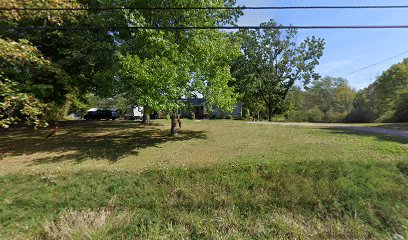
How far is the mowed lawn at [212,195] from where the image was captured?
15.5 ft

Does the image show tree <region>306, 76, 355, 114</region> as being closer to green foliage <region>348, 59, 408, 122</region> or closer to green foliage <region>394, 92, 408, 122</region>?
green foliage <region>348, 59, 408, 122</region>

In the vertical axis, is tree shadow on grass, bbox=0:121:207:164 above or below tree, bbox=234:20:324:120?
below

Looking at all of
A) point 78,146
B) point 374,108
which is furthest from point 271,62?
point 78,146

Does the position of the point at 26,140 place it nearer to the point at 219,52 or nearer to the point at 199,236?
the point at 219,52

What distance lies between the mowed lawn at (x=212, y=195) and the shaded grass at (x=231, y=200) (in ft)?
0.08

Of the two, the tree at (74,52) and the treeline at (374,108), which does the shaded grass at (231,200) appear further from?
the treeline at (374,108)

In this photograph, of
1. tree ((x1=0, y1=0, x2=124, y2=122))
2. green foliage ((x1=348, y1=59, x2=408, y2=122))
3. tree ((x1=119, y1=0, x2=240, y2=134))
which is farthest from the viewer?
green foliage ((x1=348, y1=59, x2=408, y2=122))

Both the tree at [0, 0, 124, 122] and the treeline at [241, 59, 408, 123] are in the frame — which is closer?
the tree at [0, 0, 124, 122]

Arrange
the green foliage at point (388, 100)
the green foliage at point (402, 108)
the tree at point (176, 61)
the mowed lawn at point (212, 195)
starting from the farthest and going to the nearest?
the green foliage at point (388, 100) → the green foliage at point (402, 108) → the tree at point (176, 61) → the mowed lawn at point (212, 195)

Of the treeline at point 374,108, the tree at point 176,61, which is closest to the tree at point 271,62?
the treeline at point 374,108

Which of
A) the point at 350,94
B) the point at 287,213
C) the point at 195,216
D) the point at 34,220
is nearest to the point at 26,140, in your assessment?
the point at 34,220

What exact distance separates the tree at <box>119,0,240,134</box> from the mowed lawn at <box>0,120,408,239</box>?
2706 millimetres

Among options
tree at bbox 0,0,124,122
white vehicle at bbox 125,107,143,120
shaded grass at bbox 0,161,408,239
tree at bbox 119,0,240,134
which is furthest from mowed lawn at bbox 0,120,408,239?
white vehicle at bbox 125,107,143,120

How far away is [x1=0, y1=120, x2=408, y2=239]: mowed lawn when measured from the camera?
4.71m
